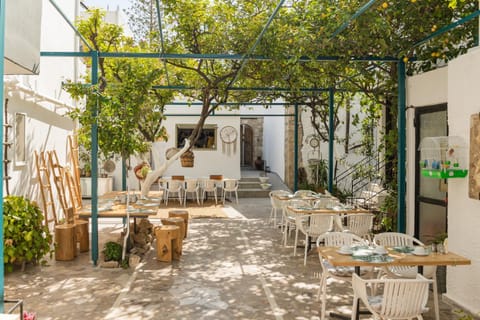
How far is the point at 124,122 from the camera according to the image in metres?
6.99

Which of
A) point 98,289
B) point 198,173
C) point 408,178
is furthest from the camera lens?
point 198,173

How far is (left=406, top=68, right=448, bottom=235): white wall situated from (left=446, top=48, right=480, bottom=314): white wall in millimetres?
1050

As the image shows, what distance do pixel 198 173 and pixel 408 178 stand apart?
11060 mm

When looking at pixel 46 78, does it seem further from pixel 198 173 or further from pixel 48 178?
pixel 198 173

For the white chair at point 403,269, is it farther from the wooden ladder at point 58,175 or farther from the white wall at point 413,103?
the wooden ladder at point 58,175

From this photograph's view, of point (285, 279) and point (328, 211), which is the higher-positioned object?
point (328, 211)

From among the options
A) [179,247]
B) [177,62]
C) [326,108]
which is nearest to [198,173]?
[326,108]

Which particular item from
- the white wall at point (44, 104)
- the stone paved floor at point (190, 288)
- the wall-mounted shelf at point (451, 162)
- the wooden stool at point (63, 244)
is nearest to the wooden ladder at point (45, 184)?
the white wall at point (44, 104)

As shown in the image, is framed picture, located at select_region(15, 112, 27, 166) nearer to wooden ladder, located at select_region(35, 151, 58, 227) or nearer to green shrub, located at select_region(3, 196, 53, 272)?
wooden ladder, located at select_region(35, 151, 58, 227)

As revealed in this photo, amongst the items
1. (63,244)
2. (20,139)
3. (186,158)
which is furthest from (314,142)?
(63,244)

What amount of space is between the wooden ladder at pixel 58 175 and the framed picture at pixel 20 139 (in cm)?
110

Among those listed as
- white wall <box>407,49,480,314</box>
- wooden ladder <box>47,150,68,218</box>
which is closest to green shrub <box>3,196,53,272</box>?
wooden ladder <box>47,150,68,218</box>

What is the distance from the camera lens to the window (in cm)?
1712

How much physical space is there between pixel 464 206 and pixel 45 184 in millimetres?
7927
